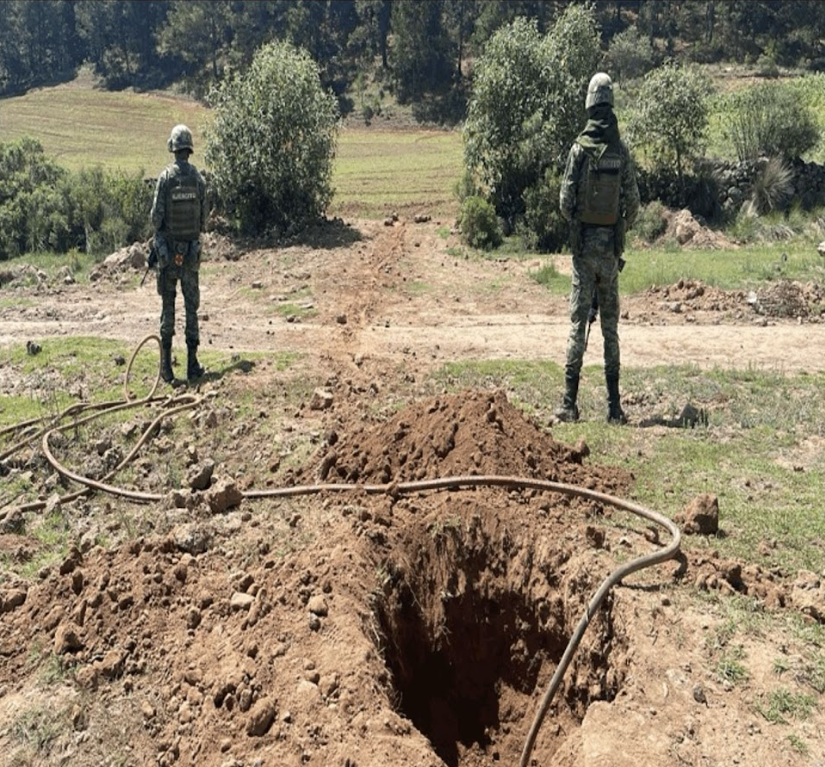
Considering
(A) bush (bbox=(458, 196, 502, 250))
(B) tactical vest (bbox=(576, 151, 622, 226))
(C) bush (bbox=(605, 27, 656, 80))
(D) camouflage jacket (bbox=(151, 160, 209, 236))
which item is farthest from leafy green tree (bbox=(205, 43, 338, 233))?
(C) bush (bbox=(605, 27, 656, 80))

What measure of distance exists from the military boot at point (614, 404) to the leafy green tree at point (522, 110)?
12.4 metres

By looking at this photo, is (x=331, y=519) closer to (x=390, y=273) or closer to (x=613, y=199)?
(x=613, y=199)

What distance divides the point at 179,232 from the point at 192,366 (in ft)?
5.18

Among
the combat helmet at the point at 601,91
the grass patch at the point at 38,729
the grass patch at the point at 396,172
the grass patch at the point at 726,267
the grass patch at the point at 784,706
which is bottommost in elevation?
the grass patch at the point at 38,729

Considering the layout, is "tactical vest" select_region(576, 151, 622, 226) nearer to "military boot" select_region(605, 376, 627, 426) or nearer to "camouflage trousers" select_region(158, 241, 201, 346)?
"military boot" select_region(605, 376, 627, 426)

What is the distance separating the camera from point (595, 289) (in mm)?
7391

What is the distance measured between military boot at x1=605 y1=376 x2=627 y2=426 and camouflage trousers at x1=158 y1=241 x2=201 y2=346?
4.78 metres

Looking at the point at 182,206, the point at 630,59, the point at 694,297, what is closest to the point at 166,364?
the point at 182,206

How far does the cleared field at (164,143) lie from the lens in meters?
27.0

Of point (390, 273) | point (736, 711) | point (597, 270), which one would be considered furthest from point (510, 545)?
point (390, 273)

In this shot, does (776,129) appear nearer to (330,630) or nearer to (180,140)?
(180,140)

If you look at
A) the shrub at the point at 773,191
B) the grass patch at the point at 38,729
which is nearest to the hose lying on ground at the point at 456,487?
the grass patch at the point at 38,729

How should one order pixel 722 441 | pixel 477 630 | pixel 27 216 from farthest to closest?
pixel 27 216
pixel 722 441
pixel 477 630

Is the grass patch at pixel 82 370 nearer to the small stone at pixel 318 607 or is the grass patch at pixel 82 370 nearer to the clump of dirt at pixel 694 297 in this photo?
the small stone at pixel 318 607
